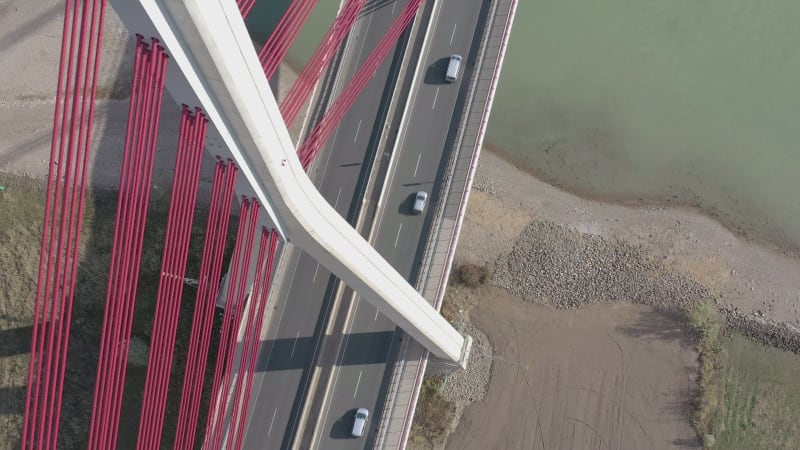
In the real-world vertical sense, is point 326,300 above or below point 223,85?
below

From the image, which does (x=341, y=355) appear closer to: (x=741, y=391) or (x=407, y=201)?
(x=407, y=201)

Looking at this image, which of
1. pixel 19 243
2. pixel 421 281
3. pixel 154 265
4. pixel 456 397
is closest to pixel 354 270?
pixel 421 281

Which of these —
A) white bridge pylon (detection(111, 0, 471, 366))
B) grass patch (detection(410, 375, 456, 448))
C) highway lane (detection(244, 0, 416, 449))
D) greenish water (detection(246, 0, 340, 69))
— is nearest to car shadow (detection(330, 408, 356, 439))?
highway lane (detection(244, 0, 416, 449))

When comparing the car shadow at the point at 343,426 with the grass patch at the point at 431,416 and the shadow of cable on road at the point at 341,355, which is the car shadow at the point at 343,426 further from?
the grass patch at the point at 431,416

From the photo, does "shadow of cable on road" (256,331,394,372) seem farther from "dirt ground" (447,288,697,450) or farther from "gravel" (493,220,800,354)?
"gravel" (493,220,800,354)

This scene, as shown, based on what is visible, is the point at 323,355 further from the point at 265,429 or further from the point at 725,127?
the point at 725,127

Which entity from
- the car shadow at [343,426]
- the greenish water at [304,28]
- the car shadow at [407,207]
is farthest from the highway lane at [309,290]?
the greenish water at [304,28]

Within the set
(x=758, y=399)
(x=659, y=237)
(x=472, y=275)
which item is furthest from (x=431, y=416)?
(x=758, y=399)
